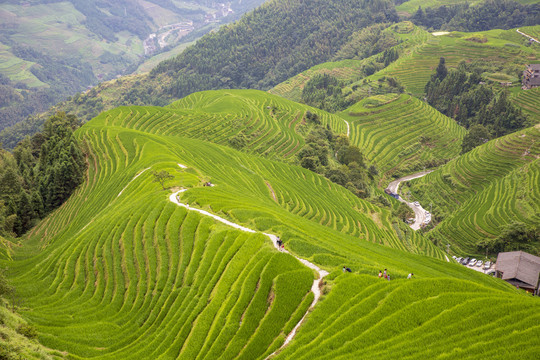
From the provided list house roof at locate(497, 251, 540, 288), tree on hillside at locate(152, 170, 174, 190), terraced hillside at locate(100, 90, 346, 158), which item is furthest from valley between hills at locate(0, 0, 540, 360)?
house roof at locate(497, 251, 540, 288)

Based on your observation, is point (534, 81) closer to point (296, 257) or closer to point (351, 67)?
point (351, 67)

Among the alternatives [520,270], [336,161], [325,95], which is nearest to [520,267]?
[520,270]

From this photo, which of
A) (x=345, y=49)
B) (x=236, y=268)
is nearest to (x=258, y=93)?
(x=345, y=49)

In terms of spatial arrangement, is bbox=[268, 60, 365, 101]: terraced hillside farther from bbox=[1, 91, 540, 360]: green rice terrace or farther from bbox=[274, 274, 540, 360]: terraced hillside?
bbox=[274, 274, 540, 360]: terraced hillside

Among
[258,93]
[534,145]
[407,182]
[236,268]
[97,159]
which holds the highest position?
Answer: [236,268]

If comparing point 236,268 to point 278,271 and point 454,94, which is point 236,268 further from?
point 454,94

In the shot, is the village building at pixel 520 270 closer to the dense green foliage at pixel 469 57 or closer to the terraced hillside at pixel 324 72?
the dense green foliage at pixel 469 57

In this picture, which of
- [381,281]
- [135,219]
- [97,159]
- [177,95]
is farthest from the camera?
[177,95]

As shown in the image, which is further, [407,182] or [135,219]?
[407,182]
